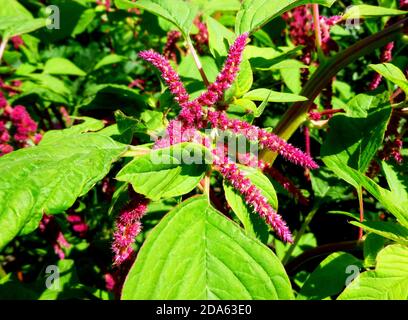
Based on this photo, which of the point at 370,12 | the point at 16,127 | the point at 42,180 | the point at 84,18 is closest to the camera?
the point at 42,180

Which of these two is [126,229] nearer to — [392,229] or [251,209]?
[251,209]

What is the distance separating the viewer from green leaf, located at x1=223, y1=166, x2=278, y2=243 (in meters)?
0.76

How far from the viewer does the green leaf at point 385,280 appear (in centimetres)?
75

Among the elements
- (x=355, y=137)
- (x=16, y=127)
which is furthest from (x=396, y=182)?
(x=16, y=127)

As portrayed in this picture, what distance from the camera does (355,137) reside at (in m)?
1.05

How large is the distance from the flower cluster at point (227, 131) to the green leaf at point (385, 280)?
6.7 inches

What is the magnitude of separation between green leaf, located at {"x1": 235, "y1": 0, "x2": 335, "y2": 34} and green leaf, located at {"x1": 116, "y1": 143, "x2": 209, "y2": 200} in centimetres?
38

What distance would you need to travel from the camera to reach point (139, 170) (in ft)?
2.38

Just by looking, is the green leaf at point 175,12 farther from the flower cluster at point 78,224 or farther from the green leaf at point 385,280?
the flower cluster at point 78,224

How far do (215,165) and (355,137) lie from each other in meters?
0.46

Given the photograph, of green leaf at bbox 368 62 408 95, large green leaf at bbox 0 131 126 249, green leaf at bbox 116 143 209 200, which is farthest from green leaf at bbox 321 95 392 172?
large green leaf at bbox 0 131 126 249

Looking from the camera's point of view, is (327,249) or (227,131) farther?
(327,249)
